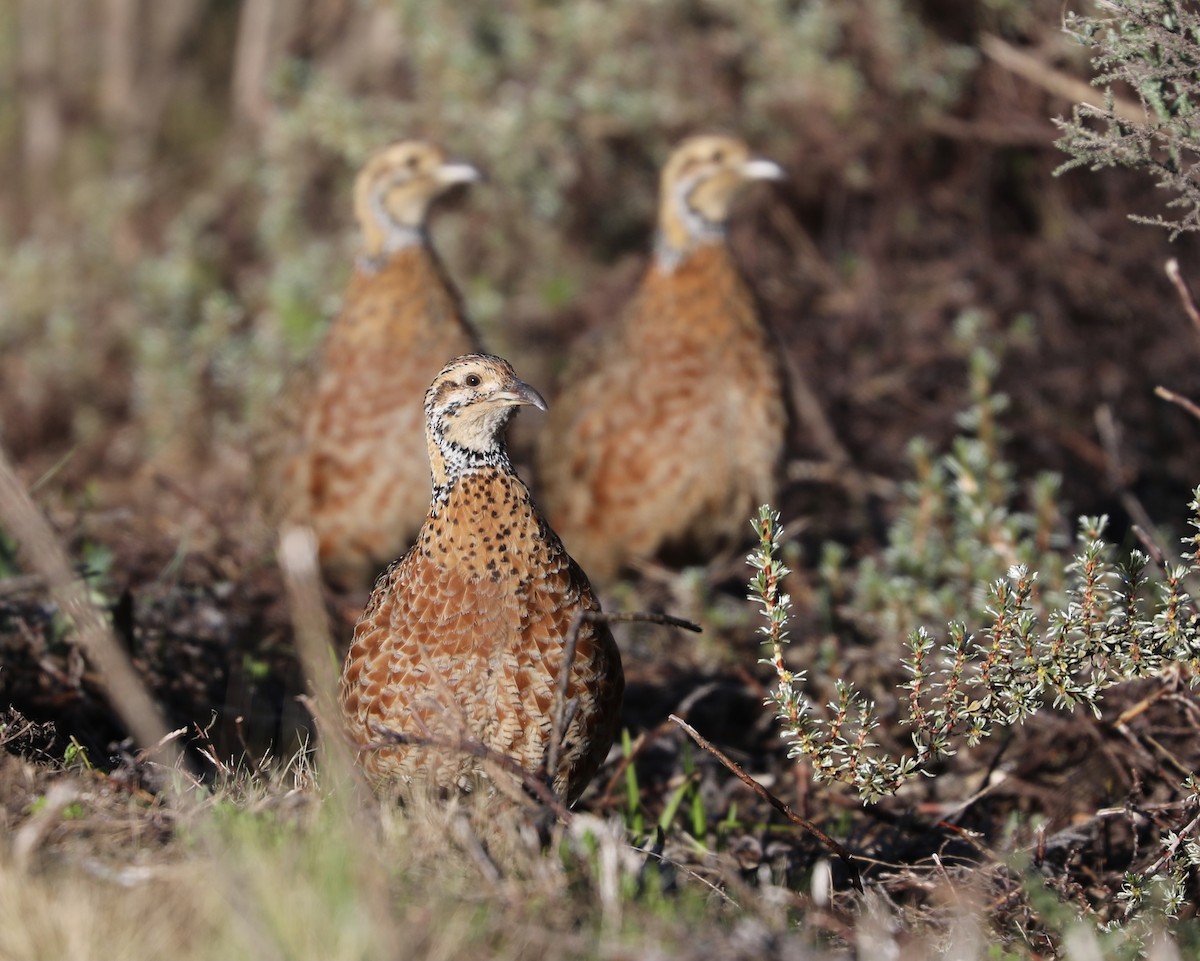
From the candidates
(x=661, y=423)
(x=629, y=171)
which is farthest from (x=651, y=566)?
(x=629, y=171)

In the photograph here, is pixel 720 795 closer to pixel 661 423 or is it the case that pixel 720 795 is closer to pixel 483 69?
pixel 661 423

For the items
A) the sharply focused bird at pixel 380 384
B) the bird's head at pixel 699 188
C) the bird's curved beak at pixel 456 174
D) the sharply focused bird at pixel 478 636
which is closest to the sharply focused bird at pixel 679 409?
the bird's head at pixel 699 188

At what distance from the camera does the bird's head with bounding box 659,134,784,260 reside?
579 cm

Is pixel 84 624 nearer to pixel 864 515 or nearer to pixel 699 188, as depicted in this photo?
pixel 699 188

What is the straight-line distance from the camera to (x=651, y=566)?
5.75m

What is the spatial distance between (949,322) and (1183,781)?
3.84 meters

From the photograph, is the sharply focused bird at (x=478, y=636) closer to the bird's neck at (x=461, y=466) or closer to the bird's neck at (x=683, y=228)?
the bird's neck at (x=461, y=466)

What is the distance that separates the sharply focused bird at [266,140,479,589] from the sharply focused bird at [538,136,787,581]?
0.62m

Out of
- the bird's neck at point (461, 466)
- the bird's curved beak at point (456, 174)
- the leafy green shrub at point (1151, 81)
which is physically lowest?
the bird's neck at point (461, 466)

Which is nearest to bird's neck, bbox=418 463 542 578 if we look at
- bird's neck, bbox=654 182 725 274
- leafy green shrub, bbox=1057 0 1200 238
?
leafy green shrub, bbox=1057 0 1200 238

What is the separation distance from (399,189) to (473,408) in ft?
7.83

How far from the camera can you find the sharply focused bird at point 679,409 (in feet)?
18.1

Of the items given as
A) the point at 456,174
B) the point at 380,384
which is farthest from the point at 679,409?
the point at 456,174

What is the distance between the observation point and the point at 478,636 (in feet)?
11.1
